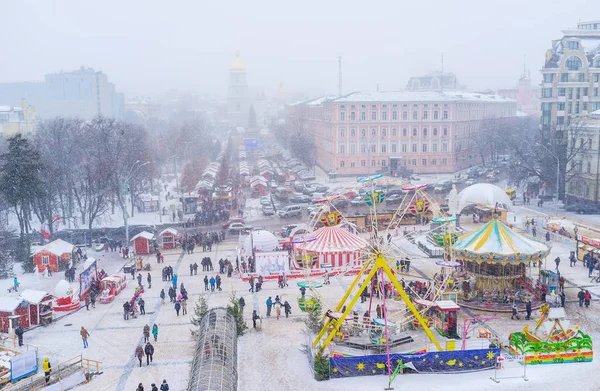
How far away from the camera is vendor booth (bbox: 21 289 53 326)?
25.7m

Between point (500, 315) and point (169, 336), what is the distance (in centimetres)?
1367

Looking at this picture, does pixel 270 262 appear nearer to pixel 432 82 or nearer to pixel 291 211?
pixel 291 211

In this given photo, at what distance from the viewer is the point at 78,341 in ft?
78.2

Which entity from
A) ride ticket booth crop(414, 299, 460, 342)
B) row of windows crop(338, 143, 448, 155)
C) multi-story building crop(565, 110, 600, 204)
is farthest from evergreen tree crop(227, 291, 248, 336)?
row of windows crop(338, 143, 448, 155)

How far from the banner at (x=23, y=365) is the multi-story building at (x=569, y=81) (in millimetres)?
52181

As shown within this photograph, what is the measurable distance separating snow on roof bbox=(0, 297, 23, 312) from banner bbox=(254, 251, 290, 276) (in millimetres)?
11832

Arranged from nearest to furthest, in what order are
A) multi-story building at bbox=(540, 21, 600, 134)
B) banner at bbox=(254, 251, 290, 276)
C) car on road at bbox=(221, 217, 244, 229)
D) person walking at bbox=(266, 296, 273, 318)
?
1. person walking at bbox=(266, 296, 273, 318)
2. banner at bbox=(254, 251, 290, 276)
3. car on road at bbox=(221, 217, 244, 229)
4. multi-story building at bbox=(540, 21, 600, 134)

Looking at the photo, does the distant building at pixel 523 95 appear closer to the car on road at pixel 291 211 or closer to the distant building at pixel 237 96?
the distant building at pixel 237 96

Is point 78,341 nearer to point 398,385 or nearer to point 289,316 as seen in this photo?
point 289,316

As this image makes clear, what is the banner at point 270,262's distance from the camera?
32344 millimetres

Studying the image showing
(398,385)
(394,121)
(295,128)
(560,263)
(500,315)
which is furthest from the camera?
(295,128)

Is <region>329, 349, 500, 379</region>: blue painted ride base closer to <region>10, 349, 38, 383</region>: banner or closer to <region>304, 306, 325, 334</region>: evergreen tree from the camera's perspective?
<region>304, 306, 325, 334</region>: evergreen tree

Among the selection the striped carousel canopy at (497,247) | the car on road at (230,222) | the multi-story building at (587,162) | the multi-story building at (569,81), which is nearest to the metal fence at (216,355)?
the striped carousel canopy at (497,247)

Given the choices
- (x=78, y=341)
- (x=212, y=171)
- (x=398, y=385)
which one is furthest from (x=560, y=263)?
(x=212, y=171)
